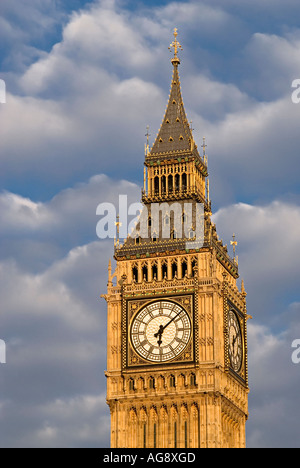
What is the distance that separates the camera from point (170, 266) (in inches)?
5187

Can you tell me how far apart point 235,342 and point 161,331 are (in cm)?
660

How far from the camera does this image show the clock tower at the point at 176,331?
12800 centimetres

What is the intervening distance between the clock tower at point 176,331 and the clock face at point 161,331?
7 centimetres

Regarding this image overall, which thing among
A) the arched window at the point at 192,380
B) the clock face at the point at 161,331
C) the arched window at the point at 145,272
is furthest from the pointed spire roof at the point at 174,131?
→ the arched window at the point at 192,380

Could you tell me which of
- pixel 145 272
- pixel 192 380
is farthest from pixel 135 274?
pixel 192 380

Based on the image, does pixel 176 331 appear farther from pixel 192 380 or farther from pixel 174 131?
pixel 174 131

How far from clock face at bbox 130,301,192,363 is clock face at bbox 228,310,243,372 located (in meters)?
4.15

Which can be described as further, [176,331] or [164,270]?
[164,270]

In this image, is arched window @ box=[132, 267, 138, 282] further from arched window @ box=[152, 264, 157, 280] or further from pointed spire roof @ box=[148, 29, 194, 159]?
pointed spire roof @ box=[148, 29, 194, 159]

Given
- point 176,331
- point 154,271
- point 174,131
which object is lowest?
point 176,331

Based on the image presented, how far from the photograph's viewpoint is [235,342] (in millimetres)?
133125

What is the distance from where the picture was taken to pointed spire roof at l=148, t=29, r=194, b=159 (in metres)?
137

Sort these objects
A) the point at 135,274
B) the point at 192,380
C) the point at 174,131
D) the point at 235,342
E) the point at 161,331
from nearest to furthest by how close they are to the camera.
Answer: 1. the point at 192,380
2. the point at 161,331
3. the point at 135,274
4. the point at 235,342
5. the point at 174,131
